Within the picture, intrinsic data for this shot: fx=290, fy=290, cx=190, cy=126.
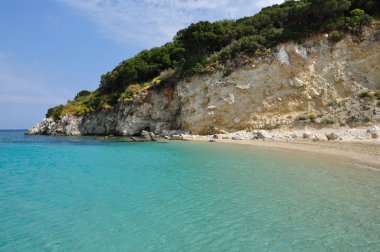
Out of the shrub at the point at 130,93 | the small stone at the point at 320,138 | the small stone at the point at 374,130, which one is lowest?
the small stone at the point at 320,138

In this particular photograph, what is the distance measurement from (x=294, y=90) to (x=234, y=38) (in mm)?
11231

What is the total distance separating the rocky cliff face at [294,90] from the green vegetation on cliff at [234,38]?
1145 millimetres

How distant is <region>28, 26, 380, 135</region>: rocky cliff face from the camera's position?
85.9 ft

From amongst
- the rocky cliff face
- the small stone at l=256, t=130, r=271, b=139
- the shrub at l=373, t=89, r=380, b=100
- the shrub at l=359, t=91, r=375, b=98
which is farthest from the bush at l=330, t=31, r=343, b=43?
the small stone at l=256, t=130, r=271, b=139

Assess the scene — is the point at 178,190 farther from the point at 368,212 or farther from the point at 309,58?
the point at 309,58

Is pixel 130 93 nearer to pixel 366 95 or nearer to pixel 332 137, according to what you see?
pixel 332 137

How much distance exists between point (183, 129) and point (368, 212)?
2916cm

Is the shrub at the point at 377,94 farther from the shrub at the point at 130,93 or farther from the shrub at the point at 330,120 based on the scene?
the shrub at the point at 130,93

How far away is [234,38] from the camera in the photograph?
117 feet

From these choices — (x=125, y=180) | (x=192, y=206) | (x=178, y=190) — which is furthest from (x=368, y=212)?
(x=125, y=180)

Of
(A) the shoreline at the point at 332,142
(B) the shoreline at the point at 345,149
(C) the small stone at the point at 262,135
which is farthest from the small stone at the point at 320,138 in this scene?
(C) the small stone at the point at 262,135

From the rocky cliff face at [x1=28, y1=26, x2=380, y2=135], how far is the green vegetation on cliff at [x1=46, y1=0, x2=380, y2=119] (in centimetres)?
114

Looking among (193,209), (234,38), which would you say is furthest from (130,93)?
(193,209)

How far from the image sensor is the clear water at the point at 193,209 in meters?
5.59
